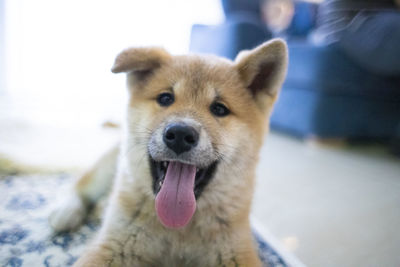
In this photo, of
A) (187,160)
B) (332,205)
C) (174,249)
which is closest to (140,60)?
(187,160)

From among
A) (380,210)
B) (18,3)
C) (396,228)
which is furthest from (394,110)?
(18,3)

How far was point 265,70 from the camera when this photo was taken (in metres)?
1.26

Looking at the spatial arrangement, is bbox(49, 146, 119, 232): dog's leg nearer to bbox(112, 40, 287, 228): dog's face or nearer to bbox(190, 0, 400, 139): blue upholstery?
bbox(112, 40, 287, 228): dog's face

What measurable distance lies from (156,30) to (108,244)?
3783 mm

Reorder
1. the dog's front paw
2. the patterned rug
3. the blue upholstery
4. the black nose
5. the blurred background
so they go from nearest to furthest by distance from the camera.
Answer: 1. the black nose
2. the patterned rug
3. the dog's front paw
4. the blurred background
5. the blue upholstery

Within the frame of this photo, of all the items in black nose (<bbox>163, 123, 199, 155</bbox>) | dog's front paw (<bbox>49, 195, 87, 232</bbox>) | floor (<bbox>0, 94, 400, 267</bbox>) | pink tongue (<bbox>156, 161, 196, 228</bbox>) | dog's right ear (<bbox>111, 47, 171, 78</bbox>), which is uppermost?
dog's right ear (<bbox>111, 47, 171, 78</bbox>)

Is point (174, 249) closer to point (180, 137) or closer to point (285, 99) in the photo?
point (180, 137)

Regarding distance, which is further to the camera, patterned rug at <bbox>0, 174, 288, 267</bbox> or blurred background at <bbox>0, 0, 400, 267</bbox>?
blurred background at <bbox>0, 0, 400, 267</bbox>

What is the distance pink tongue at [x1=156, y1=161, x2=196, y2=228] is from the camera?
3.27ft

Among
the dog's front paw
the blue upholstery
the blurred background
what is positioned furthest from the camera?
the blue upholstery

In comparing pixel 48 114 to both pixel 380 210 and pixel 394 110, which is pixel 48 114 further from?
pixel 394 110

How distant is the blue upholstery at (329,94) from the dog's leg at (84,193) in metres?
2.33

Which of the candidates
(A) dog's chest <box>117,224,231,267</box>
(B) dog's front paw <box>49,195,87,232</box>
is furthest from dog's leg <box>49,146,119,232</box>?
(A) dog's chest <box>117,224,231,267</box>

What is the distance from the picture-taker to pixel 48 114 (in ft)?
11.8
